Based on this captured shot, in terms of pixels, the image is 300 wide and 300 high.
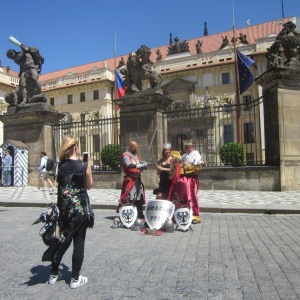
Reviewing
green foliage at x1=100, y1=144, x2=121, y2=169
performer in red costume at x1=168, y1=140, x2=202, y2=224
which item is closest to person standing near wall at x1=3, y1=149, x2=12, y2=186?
green foliage at x1=100, y1=144, x2=121, y2=169

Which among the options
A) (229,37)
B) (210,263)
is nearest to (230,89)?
(229,37)

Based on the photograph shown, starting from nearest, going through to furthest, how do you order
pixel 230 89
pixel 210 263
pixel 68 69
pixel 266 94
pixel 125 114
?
pixel 210 263 < pixel 266 94 < pixel 125 114 < pixel 230 89 < pixel 68 69

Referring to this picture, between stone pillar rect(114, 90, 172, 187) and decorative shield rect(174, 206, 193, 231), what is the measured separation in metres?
6.58

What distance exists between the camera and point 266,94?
1274 centimetres

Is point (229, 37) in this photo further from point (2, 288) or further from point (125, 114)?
point (2, 288)

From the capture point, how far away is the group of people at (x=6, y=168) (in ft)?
50.0

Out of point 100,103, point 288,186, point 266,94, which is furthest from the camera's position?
point 100,103

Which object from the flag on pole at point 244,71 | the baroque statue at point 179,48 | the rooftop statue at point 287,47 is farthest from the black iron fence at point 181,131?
the baroque statue at point 179,48

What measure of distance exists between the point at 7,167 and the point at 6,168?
0.09 m

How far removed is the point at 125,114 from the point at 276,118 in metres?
5.68

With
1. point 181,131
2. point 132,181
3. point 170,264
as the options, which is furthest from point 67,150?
point 181,131

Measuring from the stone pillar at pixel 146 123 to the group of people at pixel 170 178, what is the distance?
580cm

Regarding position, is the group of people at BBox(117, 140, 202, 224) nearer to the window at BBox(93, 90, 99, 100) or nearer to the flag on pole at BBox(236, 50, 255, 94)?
the flag on pole at BBox(236, 50, 255, 94)

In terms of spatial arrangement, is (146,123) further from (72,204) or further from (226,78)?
(226,78)
